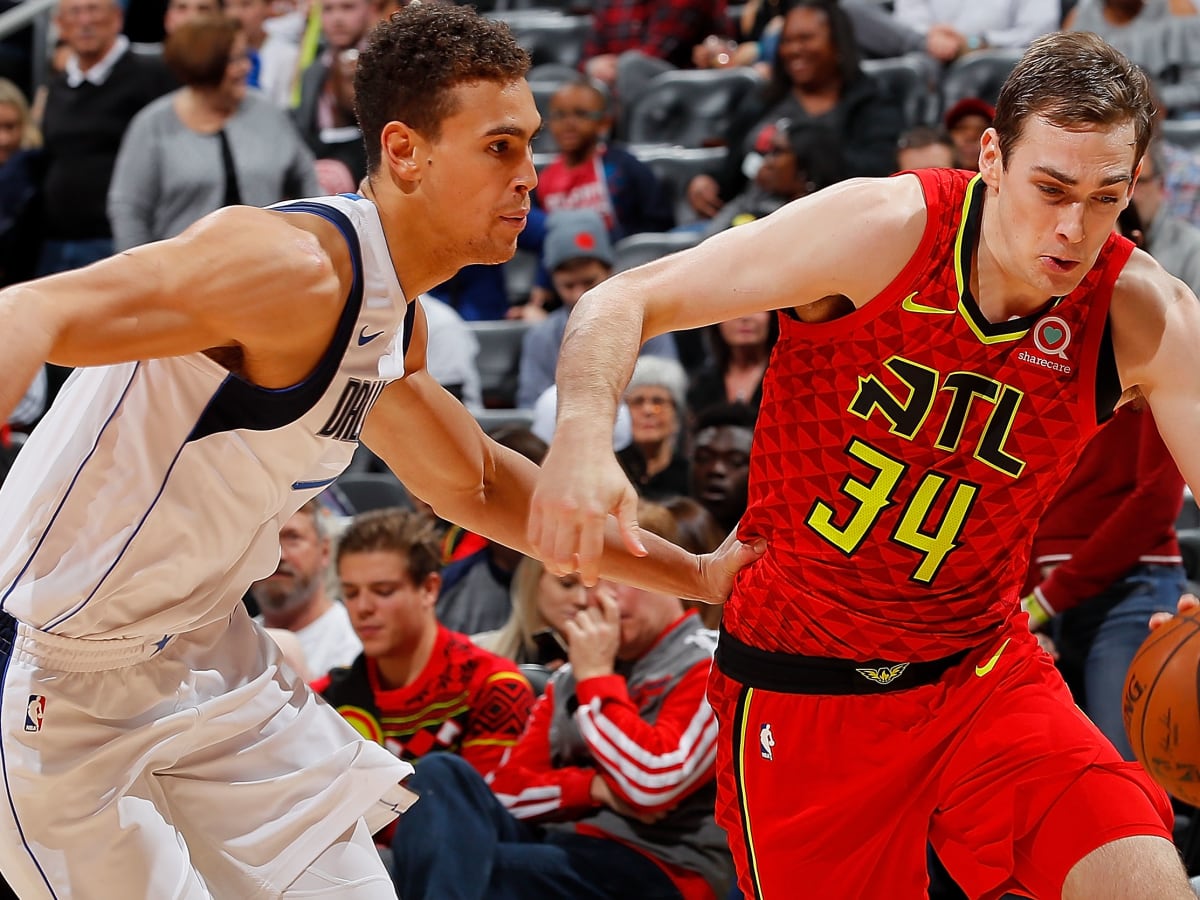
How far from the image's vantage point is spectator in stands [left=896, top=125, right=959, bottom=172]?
20.8 feet

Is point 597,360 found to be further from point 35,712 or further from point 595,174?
point 595,174

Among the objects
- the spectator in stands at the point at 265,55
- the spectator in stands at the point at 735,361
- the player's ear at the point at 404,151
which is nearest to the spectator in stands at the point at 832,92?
the spectator in stands at the point at 735,361

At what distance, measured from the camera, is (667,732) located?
14.2 feet

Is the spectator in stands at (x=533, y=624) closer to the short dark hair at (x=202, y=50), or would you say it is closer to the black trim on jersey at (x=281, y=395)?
the black trim on jersey at (x=281, y=395)

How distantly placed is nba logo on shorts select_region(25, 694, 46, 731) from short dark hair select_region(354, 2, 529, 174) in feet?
3.71

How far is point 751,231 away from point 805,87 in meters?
5.18

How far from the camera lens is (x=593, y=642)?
4.52 m

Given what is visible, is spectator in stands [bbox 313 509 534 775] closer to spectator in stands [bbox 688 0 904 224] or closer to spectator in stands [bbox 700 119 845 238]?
spectator in stands [bbox 700 119 845 238]

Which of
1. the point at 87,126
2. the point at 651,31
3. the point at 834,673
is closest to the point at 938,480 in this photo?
the point at 834,673

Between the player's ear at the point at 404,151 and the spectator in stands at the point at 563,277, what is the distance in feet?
14.7

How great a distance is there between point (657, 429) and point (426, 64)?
3627 mm

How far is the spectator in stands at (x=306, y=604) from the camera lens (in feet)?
18.2

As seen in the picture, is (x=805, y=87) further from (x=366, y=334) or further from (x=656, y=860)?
(x=366, y=334)

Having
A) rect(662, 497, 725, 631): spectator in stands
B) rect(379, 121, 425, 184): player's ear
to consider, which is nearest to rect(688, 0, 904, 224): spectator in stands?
rect(662, 497, 725, 631): spectator in stands
